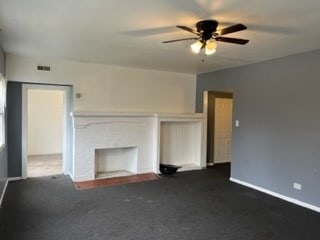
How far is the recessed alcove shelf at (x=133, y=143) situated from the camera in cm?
543

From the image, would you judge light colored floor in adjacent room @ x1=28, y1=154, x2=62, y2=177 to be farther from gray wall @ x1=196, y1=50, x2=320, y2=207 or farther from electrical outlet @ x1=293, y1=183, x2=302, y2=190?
electrical outlet @ x1=293, y1=183, x2=302, y2=190

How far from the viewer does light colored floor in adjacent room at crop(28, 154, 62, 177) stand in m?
5.90

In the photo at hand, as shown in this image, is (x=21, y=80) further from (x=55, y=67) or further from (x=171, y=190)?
(x=171, y=190)

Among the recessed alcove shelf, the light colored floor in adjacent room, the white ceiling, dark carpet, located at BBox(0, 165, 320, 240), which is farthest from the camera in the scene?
the light colored floor in adjacent room

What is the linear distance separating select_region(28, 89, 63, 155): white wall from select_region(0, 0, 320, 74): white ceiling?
138 inches

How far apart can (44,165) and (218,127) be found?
4816mm

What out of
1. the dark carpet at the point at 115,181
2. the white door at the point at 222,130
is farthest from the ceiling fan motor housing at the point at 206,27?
the white door at the point at 222,130

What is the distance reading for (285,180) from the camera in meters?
4.48

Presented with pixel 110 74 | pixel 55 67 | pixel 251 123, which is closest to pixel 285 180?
pixel 251 123

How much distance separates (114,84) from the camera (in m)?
5.87

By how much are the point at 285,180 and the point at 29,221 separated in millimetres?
4077

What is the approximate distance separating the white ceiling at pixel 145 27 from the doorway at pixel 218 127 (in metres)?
2.36

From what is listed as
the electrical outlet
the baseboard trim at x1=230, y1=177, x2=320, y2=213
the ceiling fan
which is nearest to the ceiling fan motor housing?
the ceiling fan

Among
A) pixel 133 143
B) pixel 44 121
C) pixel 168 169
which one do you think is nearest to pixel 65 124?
pixel 133 143
